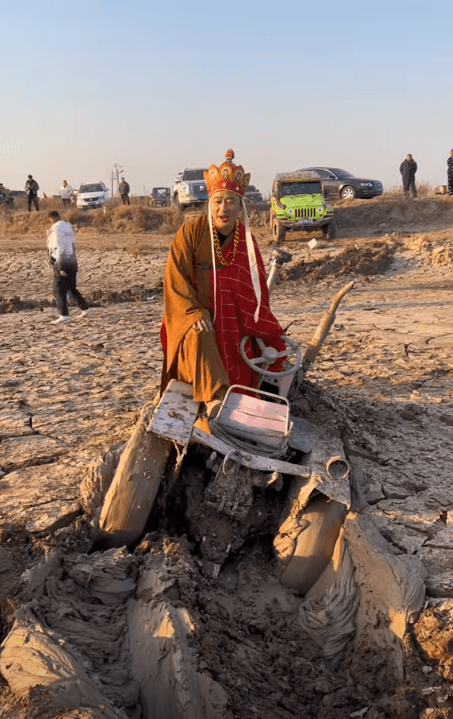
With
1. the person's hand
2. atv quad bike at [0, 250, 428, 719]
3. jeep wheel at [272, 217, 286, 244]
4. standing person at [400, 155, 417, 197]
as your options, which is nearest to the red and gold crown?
the person's hand

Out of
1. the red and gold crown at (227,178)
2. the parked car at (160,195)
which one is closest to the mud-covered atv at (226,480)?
the red and gold crown at (227,178)

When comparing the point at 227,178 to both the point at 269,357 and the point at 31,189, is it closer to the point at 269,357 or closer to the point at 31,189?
the point at 269,357

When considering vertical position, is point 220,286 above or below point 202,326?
above

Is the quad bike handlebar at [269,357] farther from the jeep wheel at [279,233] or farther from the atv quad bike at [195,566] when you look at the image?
the jeep wheel at [279,233]

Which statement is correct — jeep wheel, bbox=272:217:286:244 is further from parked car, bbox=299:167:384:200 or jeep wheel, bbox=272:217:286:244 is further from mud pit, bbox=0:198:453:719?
mud pit, bbox=0:198:453:719

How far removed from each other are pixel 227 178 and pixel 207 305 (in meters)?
0.71

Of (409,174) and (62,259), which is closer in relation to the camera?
(62,259)

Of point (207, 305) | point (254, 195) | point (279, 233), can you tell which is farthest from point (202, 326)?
point (254, 195)

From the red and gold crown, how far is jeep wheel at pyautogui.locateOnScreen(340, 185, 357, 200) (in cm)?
1702

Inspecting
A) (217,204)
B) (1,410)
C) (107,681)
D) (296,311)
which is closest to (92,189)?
(296,311)

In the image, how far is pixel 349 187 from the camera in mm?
20422

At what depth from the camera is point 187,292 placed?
388 centimetres

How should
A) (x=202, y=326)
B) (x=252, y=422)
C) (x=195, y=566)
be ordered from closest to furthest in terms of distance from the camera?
(x=195, y=566)
(x=252, y=422)
(x=202, y=326)

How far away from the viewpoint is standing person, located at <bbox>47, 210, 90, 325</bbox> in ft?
31.0
